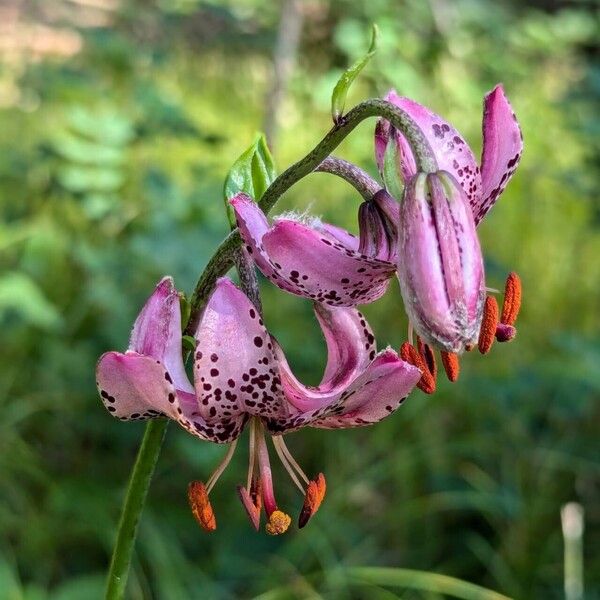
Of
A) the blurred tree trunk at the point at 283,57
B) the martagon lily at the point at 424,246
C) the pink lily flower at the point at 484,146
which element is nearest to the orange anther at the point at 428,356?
the martagon lily at the point at 424,246

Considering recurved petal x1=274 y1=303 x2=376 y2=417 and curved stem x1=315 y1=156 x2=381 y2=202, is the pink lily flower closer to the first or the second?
curved stem x1=315 y1=156 x2=381 y2=202

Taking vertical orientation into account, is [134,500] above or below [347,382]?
below

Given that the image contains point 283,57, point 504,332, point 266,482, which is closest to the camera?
point 504,332

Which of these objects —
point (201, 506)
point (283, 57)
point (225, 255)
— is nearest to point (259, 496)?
point (201, 506)

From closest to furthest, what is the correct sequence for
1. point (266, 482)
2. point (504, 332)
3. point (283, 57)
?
point (504, 332)
point (266, 482)
point (283, 57)

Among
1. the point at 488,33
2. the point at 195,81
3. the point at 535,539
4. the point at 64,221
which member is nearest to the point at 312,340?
the point at 535,539

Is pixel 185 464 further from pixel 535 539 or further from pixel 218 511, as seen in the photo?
pixel 535 539

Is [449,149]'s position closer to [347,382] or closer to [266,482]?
[347,382]

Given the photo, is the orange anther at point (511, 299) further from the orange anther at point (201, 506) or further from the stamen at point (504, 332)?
the orange anther at point (201, 506)
